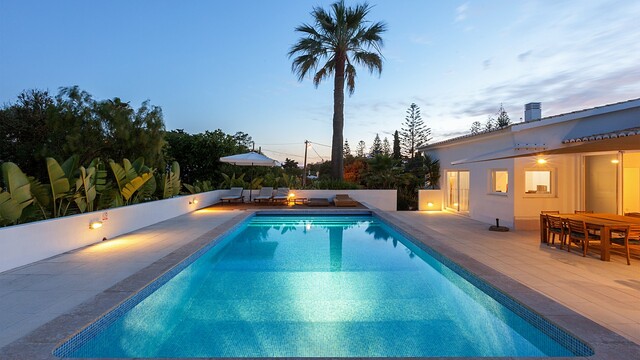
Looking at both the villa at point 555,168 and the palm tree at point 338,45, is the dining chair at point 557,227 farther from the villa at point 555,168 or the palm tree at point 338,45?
the palm tree at point 338,45

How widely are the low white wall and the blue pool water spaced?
8.74ft

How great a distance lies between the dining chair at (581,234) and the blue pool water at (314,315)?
2764 millimetres

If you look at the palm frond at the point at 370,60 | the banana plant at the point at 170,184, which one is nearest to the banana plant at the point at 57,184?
the banana plant at the point at 170,184

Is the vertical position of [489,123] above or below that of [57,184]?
above

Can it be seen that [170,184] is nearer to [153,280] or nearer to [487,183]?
[153,280]

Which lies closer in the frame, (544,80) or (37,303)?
(37,303)

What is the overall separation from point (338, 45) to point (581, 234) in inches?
563

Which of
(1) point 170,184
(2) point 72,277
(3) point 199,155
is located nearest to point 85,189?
(2) point 72,277

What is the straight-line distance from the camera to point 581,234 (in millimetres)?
6727

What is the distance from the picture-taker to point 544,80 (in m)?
16.9

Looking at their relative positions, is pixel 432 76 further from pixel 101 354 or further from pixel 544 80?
pixel 101 354

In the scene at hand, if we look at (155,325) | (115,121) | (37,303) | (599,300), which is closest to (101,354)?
(155,325)

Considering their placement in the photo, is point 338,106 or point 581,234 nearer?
point 581,234

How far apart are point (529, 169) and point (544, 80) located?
9.58 m
